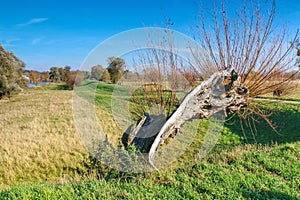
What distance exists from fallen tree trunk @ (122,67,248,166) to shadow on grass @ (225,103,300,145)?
276 centimetres

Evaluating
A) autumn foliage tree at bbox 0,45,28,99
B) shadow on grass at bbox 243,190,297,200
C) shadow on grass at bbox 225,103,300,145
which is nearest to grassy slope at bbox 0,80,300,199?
shadow on grass at bbox 243,190,297,200

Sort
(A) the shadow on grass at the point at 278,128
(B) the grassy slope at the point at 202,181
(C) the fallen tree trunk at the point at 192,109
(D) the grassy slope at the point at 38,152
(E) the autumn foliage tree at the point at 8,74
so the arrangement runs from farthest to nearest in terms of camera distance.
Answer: (E) the autumn foliage tree at the point at 8,74, (A) the shadow on grass at the point at 278,128, (D) the grassy slope at the point at 38,152, (C) the fallen tree trunk at the point at 192,109, (B) the grassy slope at the point at 202,181

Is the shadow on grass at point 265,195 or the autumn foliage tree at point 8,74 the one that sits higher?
the autumn foliage tree at point 8,74

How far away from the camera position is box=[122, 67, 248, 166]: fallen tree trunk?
339 centimetres

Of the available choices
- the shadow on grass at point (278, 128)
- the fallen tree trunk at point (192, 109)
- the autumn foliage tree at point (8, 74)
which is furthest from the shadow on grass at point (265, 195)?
the autumn foliage tree at point (8, 74)

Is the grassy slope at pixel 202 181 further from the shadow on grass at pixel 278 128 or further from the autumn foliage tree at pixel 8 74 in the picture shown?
the autumn foliage tree at pixel 8 74

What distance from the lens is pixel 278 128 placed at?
25.7 ft

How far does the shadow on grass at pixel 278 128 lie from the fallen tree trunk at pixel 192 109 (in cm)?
276

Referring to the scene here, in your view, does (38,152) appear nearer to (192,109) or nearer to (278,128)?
(192,109)

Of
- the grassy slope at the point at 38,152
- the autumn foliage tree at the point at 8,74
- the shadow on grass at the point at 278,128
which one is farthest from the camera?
the autumn foliage tree at the point at 8,74

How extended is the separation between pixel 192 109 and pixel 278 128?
5.96 metres

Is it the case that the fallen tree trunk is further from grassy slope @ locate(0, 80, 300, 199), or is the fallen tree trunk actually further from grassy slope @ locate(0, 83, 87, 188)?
grassy slope @ locate(0, 83, 87, 188)

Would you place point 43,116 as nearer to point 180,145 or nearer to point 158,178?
point 180,145

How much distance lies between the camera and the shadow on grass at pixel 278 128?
688 centimetres
